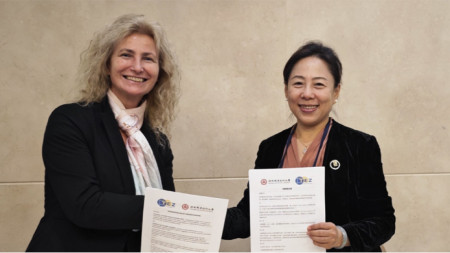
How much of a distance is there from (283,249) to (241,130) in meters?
1.19

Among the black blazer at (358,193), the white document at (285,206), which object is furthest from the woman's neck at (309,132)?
the white document at (285,206)

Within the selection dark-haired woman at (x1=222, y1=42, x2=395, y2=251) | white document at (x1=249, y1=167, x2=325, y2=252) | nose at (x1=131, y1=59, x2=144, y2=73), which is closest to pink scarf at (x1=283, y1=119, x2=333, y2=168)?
dark-haired woman at (x1=222, y1=42, x2=395, y2=251)

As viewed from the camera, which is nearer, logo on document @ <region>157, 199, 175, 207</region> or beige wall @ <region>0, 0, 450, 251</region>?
logo on document @ <region>157, 199, 175, 207</region>

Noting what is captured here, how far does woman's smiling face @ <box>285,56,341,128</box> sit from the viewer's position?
200 cm

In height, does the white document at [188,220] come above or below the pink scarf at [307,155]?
below

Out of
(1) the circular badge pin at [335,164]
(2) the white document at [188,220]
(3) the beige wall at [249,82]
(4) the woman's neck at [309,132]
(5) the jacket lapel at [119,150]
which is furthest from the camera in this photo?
(3) the beige wall at [249,82]

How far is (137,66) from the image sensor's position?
196 cm

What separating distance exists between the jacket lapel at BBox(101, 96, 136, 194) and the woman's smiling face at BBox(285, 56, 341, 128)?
2.71ft

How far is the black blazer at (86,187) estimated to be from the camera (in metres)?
1.67

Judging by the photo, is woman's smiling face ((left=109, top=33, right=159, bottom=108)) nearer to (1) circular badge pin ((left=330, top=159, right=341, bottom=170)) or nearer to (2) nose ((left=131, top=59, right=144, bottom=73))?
(2) nose ((left=131, top=59, right=144, bottom=73))

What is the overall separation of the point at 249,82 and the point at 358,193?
114 cm

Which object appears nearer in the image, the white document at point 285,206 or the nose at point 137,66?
the white document at point 285,206

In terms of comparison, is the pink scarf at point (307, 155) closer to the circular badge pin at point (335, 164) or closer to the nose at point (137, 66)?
the circular badge pin at point (335, 164)

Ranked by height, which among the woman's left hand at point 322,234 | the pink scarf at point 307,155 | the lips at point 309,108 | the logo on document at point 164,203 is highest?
the lips at point 309,108
